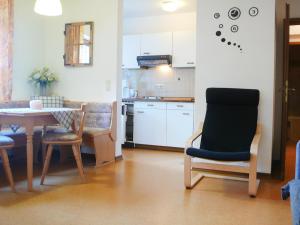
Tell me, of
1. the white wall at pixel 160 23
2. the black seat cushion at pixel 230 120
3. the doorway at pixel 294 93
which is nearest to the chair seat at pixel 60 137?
the black seat cushion at pixel 230 120

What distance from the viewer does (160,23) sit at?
232 inches

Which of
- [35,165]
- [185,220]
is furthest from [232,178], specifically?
[35,165]

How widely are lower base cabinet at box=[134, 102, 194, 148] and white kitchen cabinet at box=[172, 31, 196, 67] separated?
798 millimetres

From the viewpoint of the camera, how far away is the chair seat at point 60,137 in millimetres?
3207

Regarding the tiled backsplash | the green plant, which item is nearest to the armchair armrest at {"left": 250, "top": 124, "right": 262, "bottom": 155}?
the tiled backsplash

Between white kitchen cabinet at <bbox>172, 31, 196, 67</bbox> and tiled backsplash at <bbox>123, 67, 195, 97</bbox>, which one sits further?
tiled backsplash at <bbox>123, 67, 195, 97</bbox>

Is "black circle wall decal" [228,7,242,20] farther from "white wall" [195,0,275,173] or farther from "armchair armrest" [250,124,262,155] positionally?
"armchair armrest" [250,124,262,155]

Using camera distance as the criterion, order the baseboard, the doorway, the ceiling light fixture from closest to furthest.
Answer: the ceiling light fixture, the baseboard, the doorway

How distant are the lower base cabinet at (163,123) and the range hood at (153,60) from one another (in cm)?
75

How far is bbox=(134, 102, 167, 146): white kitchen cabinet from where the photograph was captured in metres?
5.28

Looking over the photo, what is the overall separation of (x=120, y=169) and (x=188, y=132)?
1.57 meters

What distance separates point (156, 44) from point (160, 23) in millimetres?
551

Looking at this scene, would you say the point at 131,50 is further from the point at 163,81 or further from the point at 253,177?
the point at 253,177

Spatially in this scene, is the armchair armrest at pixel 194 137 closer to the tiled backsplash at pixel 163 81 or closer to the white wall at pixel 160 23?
the tiled backsplash at pixel 163 81
